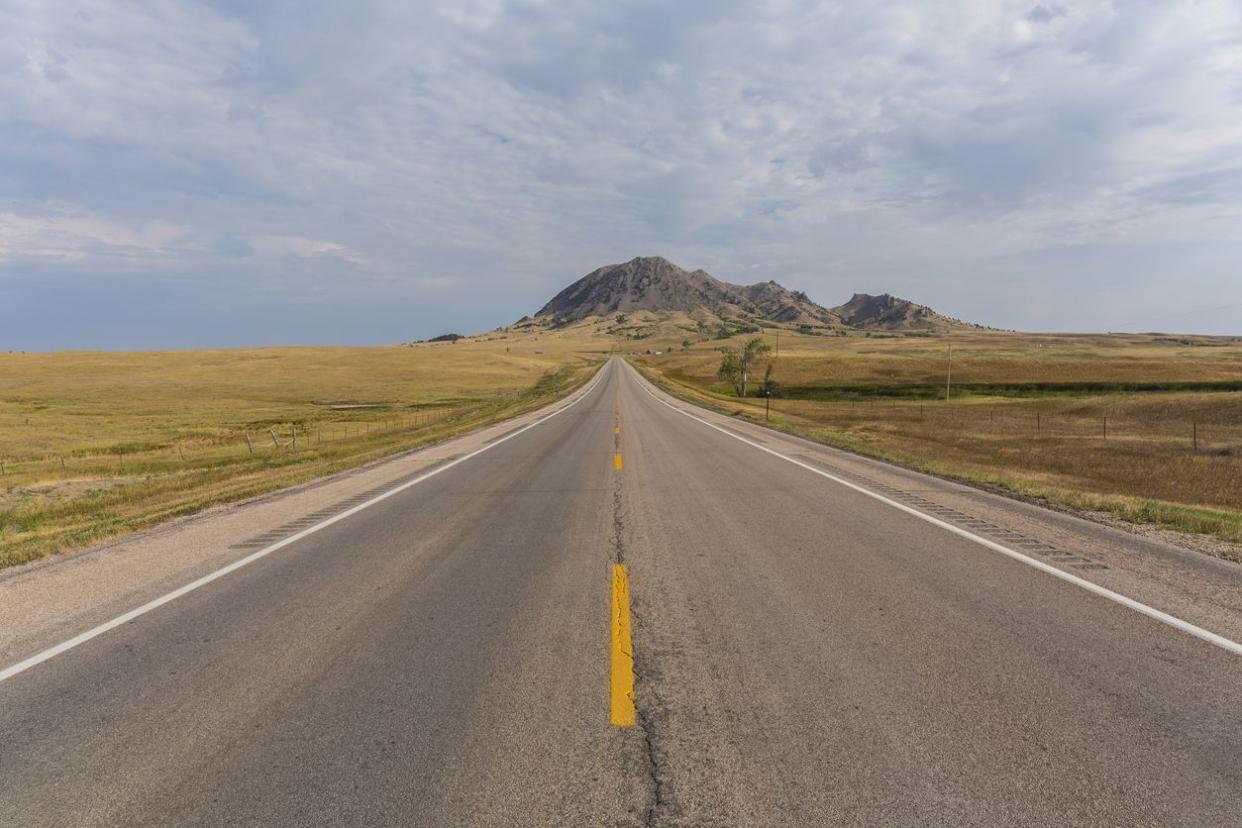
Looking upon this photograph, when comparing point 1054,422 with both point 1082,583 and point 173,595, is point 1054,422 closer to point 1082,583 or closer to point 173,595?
point 1082,583

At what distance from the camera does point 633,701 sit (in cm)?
407

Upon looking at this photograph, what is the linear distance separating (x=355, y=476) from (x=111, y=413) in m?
48.8

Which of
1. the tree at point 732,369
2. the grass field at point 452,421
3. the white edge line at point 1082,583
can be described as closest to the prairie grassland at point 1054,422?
the grass field at point 452,421

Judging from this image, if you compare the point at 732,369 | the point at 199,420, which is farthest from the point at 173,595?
the point at 732,369

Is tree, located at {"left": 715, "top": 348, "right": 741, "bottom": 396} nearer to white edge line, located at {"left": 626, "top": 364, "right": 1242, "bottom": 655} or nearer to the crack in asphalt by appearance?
white edge line, located at {"left": 626, "top": 364, "right": 1242, "bottom": 655}

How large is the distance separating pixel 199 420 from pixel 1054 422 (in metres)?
58.9

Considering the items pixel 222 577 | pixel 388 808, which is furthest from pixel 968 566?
pixel 222 577

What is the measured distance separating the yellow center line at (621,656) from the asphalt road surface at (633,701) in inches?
0.9

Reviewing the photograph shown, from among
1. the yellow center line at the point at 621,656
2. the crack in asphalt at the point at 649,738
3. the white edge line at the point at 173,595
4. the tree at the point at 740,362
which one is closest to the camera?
the crack in asphalt at the point at 649,738

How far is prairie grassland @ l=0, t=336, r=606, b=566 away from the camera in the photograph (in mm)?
15539

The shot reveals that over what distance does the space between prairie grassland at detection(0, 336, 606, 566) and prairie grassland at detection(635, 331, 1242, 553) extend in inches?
623

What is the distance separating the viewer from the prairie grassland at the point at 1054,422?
51.0 feet

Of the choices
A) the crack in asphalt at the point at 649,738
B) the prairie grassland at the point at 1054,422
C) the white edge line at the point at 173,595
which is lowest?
the prairie grassland at the point at 1054,422

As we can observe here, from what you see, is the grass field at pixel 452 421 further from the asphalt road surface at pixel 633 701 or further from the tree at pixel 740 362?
the asphalt road surface at pixel 633 701
